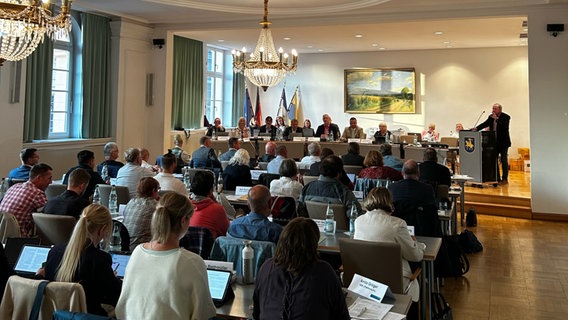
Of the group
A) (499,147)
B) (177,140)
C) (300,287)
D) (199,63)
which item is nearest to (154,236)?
(300,287)

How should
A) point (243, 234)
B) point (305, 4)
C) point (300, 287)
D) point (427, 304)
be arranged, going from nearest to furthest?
point (300, 287), point (243, 234), point (427, 304), point (305, 4)

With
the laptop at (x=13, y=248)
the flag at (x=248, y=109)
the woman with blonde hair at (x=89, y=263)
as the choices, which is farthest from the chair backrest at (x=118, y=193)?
the flag at (x=248, y=109)

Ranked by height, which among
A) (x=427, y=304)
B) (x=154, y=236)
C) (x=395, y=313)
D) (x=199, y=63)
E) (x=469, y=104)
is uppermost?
(x=199, y=63)

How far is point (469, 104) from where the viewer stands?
14258 mm

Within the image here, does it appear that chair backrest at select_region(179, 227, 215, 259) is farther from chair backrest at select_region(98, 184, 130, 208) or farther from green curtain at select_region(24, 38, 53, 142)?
green curtain at select_region(24, 38, 53, 142)

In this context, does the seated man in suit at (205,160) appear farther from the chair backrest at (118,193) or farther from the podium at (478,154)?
the podium at (478,154)

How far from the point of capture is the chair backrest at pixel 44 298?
2.11 m

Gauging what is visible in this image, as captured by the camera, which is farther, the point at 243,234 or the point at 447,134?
the point at 447,134

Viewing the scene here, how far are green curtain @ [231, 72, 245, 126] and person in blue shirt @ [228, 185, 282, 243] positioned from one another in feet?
41.5

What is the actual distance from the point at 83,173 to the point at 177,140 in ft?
14.9

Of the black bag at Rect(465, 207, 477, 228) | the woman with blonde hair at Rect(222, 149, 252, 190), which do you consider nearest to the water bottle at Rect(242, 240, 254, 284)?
the woman with blonde hair at Rect(222, 149, 252, 190)

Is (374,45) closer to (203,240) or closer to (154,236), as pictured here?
(203,240)

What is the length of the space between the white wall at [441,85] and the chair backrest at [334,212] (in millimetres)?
10842

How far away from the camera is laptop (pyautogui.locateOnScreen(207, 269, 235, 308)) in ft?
8.29
